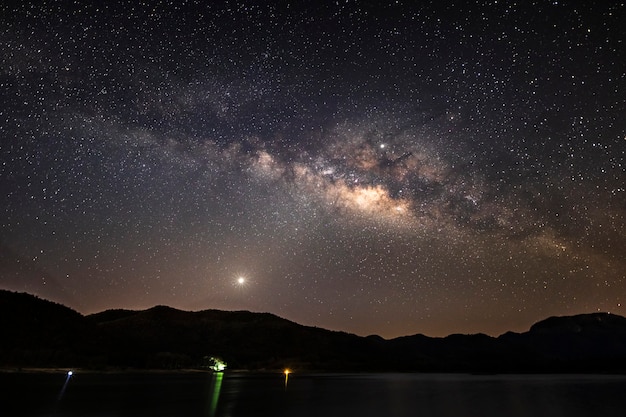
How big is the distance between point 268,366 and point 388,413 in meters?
156

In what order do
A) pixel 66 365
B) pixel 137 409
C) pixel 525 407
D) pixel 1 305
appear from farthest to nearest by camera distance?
pixel 1 305
pixel 66 365
pixel 525 407
pixel 137 409

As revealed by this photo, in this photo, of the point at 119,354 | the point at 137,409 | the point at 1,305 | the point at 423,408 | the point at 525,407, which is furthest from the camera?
the point at 119,354

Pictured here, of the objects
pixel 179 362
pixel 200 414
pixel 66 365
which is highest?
pixel 179 362

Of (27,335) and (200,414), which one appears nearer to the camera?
(200,414)

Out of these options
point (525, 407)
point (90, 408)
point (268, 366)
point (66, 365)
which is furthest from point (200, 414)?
point (268, 366)

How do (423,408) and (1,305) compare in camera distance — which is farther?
(1,305)

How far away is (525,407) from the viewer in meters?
58.1

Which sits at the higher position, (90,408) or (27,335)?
(27,335)

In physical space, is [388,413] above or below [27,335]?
below

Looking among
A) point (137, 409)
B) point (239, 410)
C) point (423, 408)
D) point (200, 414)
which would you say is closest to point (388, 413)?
point (423, 408)

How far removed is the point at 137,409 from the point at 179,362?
12610 cm

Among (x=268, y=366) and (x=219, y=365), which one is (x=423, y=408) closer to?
(x=219, y=365)

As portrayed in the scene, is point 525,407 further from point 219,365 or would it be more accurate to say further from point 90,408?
point 219,365

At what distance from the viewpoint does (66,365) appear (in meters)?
121
